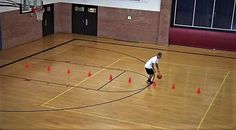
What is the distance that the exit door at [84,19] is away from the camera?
71.4 ft

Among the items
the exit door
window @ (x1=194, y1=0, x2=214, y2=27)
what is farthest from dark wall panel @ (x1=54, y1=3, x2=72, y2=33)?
window @ (x1=194, y1=0, x2=214, y2=27)

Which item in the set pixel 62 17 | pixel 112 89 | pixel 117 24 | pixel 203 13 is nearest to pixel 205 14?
pixel 203 13

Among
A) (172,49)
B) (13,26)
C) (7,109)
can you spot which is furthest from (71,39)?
(7,109)

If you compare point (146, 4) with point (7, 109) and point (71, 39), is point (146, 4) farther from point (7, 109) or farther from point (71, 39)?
point (7, 109)

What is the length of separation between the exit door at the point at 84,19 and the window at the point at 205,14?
464 centimetres

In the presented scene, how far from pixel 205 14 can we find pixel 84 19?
22.9 ft

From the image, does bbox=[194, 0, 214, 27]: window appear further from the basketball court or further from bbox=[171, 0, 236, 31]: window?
the basketball court

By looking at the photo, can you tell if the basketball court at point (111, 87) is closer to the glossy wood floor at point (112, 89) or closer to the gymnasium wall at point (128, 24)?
the glossy wood floor at point (112, 89)

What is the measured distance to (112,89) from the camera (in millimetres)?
13016

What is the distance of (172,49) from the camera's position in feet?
64.5

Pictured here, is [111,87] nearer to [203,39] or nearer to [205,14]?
[203,39]

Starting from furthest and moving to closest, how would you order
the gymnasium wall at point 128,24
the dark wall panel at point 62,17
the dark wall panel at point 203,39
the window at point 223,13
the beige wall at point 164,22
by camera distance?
the dark wall panel at point 62,17
the gymnasium wall at point 128,24
the beige wall at point 164,22
the dark wall panel at point 203,39
the window at point 223,13

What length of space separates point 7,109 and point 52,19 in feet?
38.0

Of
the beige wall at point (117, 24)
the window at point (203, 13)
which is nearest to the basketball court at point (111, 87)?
the beige wall at point (117, 24)
